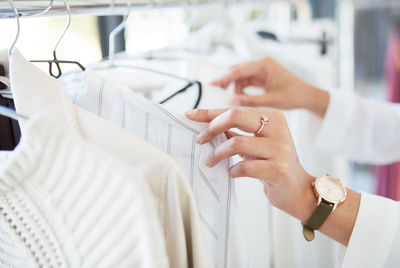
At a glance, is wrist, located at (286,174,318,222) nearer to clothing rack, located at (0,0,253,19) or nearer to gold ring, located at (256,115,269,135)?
gold ring, located at (256,115,269,135)

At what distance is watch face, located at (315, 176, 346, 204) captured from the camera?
0.44 meters

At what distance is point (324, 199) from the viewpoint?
17.1 inches

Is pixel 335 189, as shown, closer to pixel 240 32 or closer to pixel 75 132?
pixel 75 132

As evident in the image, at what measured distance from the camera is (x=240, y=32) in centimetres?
83

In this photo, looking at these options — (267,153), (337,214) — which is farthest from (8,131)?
(337,214)

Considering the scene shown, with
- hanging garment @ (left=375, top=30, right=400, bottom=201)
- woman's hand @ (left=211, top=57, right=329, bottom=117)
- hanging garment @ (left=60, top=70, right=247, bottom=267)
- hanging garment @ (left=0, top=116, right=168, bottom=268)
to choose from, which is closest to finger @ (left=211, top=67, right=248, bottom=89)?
woman's hand @ (left=211, top=57, right=329, bottom=117)

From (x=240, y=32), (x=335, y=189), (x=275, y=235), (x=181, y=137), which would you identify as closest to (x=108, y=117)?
(x=181, y=137)

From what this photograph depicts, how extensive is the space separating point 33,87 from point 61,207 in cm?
10

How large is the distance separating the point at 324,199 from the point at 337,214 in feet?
0.10

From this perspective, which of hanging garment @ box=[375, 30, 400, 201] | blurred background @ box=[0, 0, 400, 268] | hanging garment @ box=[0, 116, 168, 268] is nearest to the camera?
hanging garment @ box=[0, 116, 168, 268]

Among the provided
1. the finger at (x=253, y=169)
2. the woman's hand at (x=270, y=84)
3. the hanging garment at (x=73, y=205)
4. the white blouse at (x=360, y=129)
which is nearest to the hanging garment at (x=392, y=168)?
the white blouse at (x=360, y=129)

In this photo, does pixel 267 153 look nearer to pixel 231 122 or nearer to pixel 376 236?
pixel 231 122

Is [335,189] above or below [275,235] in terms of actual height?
above

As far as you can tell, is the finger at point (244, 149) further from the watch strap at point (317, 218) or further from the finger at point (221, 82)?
the finger at point (221, 82)
